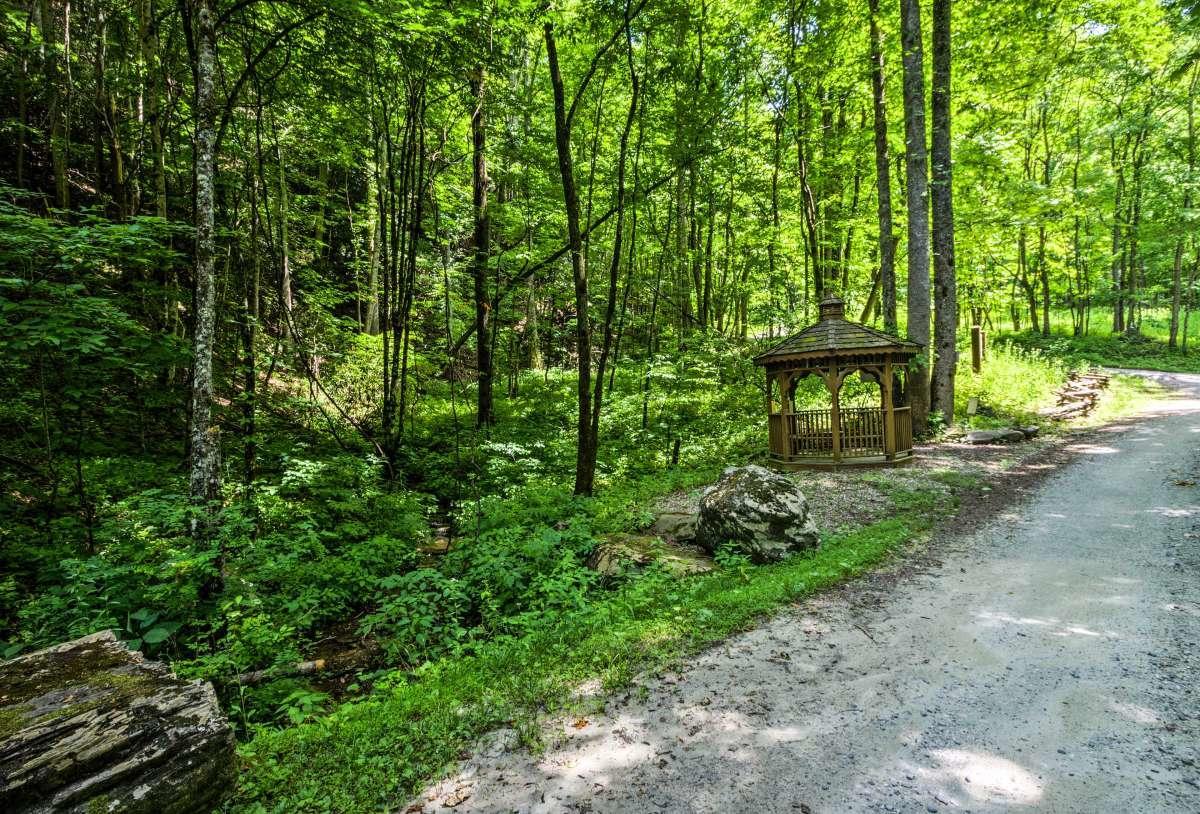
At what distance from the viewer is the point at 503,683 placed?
12.9 feet

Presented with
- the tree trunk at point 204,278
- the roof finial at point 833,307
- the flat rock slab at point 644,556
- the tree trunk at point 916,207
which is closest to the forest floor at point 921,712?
the flat rock slab at point 644,556

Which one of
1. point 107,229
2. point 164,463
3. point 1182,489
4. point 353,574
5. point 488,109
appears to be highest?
point 488,109

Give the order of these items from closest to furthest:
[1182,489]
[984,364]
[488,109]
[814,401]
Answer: [1182,489] < [488,109] < [814,401] < [984,364]

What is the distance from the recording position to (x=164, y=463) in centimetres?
824

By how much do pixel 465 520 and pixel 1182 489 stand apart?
1155 centimetres

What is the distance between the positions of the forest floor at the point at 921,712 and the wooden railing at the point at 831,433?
5.34 meters

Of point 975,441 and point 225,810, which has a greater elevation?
point 975,441

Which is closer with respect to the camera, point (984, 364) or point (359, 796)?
point (359, 796)

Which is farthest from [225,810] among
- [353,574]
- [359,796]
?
[353,574]

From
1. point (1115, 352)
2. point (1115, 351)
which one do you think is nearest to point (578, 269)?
point (1115, 352)

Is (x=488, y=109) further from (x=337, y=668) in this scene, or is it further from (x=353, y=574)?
(x=337, y=668)

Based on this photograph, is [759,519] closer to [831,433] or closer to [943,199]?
[831,433]

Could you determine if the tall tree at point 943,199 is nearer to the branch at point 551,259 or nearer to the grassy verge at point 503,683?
the branch at point 551,259

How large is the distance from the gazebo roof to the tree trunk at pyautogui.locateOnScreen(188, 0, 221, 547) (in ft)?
32.9
